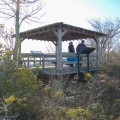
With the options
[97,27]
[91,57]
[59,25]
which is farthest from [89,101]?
[97,27]

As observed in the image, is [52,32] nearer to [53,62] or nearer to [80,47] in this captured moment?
[80,47]

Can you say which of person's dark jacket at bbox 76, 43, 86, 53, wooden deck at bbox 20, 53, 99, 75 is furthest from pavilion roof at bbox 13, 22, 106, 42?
wooden deck at bbox 20, 53, 99, 75

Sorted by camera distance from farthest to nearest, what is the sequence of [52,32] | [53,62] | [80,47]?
[52,32] → [80,47] → [53,62]

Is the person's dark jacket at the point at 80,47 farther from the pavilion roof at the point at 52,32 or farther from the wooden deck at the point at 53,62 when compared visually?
the pavilion roof at the point at 52,32

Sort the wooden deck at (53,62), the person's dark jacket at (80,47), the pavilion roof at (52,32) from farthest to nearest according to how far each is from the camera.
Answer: the person's dark jacket at (80,47) < the pavilion roof at (52,32) < the wooden deck at (53,62)

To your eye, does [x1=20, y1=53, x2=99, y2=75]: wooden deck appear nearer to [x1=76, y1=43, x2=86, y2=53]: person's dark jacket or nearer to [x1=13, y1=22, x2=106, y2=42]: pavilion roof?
[x1=76, y1=43, x2=86, y2=53]: person's dark jacket

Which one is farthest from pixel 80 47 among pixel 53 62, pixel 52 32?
pixel 52 32

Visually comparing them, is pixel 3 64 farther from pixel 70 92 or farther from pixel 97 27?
pixel 97 27

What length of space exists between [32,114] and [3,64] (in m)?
1.59

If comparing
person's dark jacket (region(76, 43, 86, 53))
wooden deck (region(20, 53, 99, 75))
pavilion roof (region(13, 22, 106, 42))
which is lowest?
wooden deck (region(20, 53, 99, 75))

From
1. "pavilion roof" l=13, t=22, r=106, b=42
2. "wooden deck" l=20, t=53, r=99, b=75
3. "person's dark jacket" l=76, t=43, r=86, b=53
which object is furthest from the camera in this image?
"person's dark jacket" l=76, t=43, r=86, b=53

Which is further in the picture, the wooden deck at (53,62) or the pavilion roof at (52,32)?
the pavilion roof at (52,32)

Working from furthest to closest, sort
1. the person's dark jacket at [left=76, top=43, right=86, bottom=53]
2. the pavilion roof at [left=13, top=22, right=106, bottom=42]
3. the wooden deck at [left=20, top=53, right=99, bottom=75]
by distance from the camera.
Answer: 1. the person's dark jacket at [left=76, top=43, right=86, bottom=53]
2. the pavilion roof at [left=13, top=22, right=106, bottom=42]
3. the wooden deck at [left=20, top=53, right=99, bottom=75]

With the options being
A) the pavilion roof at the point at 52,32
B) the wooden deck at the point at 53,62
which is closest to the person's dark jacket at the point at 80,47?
the wooden deck at the point at 53,62
